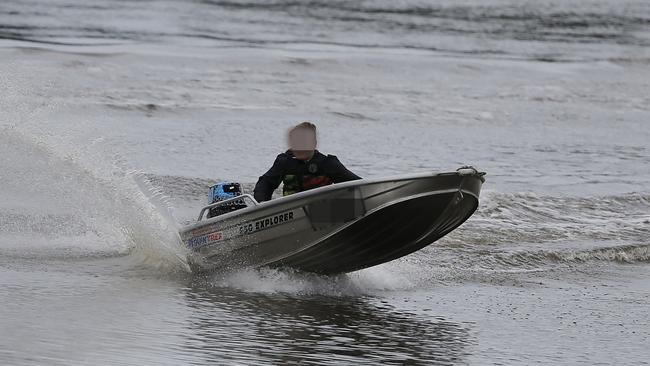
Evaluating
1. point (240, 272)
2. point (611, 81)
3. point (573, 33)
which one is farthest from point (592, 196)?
point (573, 33)

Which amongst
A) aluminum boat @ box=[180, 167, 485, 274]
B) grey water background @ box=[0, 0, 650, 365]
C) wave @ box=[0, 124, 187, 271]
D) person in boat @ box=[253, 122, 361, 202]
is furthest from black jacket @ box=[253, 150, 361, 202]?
wave @ box=[0, 124, 187, 271]

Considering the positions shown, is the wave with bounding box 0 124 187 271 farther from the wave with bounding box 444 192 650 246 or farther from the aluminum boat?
the wave with bounding box 444 192 650 246

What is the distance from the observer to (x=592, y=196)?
18234 millimetres

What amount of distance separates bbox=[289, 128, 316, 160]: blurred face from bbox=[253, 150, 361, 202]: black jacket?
59mm

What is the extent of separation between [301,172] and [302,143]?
0.26 meters

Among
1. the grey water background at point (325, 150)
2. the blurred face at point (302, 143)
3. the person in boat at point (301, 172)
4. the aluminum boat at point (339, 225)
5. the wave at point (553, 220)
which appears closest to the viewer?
the grey water background at point (325, 150)

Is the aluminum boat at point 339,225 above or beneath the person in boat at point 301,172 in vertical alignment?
beneath

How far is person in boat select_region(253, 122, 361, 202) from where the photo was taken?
11.3 meters

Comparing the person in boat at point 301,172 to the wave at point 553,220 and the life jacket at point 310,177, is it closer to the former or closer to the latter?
the life jacket at point 310,177

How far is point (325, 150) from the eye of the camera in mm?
22125

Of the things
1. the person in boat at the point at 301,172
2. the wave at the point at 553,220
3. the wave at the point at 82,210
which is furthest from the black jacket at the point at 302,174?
the wave at the point at 553,220

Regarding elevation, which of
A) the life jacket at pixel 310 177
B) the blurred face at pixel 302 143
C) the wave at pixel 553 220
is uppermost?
the blurred face at pixel 302 143

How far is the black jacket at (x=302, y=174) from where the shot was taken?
11273 mm

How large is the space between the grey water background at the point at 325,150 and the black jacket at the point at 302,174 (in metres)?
0.73
